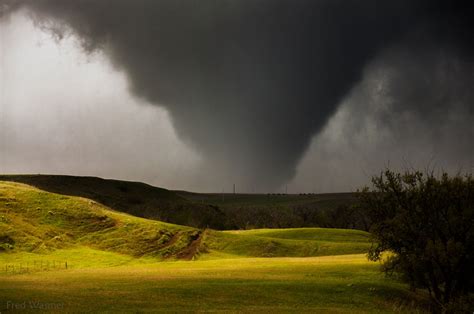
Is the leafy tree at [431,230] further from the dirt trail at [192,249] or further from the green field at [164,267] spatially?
the dirt trail at [192,249]

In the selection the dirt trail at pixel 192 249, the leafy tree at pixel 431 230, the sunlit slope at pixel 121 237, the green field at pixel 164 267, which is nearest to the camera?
the green field at pixel 164 267

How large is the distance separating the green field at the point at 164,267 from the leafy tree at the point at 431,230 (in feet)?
13.4

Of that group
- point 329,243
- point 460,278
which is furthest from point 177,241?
point 460,278

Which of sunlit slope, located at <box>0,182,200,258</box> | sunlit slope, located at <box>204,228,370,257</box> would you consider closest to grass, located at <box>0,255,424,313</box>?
sunlit slope, located at <box>204,228,370,257</box>

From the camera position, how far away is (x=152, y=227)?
12269cm

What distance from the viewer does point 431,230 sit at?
50.2 meters

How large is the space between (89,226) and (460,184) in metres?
97.7

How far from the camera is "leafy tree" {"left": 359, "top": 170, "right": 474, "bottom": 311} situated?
48.0 meters

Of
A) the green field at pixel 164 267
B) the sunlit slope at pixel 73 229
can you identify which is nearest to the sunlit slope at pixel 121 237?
the sunlit slope at pixel 73 229

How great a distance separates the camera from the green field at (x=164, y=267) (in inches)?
1657

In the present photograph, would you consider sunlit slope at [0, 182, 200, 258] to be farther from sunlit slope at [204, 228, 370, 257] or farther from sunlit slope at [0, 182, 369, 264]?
sunlit slope at [204, 228, 370, 257]

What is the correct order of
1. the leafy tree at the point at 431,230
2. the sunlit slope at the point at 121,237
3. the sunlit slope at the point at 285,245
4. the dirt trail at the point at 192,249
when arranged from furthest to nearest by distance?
1. the sunlit slope at the point at 285,245
2. the sunlit slope at the point at 121,237
3. the dirt trail at the point at 192,249
4. the leafy tree at the point at 431,230

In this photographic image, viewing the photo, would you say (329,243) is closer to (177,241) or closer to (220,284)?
(177,241)

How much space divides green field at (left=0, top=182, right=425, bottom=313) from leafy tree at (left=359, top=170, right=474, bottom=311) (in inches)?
161
